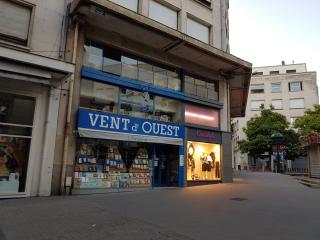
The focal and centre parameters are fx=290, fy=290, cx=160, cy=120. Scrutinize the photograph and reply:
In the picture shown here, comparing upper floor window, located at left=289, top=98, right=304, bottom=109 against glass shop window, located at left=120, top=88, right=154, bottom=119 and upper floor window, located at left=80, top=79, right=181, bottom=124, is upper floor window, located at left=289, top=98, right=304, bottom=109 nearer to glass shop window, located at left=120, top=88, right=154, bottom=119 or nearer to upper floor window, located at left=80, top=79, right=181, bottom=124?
upper floor window, located at left=80, top=79, right=181, bottom=124

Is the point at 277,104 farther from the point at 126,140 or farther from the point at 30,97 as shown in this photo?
the point at 30,97

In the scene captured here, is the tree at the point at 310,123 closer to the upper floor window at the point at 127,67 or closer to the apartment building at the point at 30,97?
the upper floor window at the point at 127,67

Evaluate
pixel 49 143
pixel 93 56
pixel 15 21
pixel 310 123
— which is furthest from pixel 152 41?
pixel 310 123

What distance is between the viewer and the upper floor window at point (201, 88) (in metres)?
16.9

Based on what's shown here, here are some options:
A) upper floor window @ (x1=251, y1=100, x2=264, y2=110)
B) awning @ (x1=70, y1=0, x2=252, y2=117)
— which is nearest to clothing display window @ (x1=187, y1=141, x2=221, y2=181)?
awning @ (x1=70, y1=0, x2=252, y2=117)

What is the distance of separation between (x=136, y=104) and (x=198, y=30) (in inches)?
277

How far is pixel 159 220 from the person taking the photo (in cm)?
693

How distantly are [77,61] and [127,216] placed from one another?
770 cm

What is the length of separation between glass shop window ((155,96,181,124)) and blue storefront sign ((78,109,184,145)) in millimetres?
550

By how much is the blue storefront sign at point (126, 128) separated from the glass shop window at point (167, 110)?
1.80 feet

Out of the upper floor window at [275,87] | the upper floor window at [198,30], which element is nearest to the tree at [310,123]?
the upper floor window at [275,87]

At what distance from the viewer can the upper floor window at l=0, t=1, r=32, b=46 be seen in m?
10.9

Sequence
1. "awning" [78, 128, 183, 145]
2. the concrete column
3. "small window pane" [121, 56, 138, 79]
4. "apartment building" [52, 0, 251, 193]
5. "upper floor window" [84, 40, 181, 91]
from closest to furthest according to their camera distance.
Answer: the concrete column, "awning" [78, 128, 183, 145], "apartment building" [52, 0, 251, 193], "upper floor window" [84, 40, 181, 91], "small window pane" [121, 56, 138, 79]

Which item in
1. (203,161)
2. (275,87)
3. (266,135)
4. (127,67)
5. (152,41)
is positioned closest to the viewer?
(127,67)
